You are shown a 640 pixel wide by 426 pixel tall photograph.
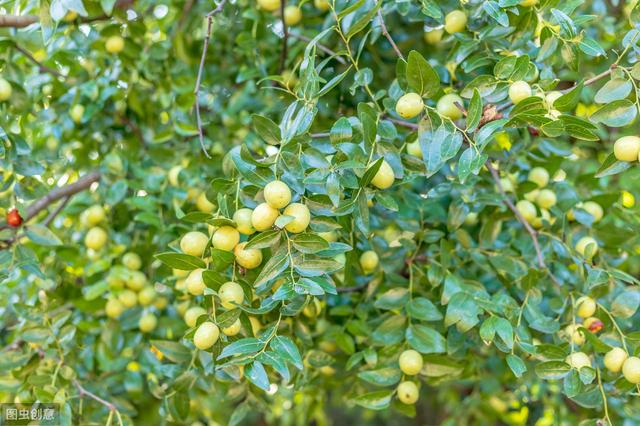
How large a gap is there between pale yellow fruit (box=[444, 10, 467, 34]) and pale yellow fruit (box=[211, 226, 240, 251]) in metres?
0.52

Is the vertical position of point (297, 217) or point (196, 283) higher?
point (297, 217)

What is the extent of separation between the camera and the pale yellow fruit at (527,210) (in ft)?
3.91

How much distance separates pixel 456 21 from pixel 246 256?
54cm

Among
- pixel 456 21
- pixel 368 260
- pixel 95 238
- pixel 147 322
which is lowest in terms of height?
pixel 147 322

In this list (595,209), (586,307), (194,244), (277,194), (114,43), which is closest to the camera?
(277,194)

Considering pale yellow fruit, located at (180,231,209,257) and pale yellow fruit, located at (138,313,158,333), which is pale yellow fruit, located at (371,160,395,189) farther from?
pale yellow fruit, located at (138,313,158,333)

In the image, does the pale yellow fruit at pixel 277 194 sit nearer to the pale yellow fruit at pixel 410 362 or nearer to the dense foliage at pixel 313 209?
the dense foliage at pixel 313 209

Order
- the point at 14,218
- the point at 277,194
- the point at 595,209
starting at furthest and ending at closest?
1. the point at 595,209
2. the point at 14,218
3. the point at 277,194

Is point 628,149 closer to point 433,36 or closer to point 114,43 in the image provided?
point 433,36

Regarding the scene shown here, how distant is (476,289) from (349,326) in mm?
231

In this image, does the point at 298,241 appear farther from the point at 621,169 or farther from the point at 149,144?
the point at 149,144

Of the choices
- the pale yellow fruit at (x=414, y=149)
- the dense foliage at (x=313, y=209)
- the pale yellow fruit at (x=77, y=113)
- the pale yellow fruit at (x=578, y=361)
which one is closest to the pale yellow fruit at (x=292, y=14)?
the dense foliage at (x=313, y=209)

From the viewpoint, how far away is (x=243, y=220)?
0.84 meters

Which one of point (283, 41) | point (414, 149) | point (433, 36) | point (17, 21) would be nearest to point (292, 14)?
point (283, 41)
